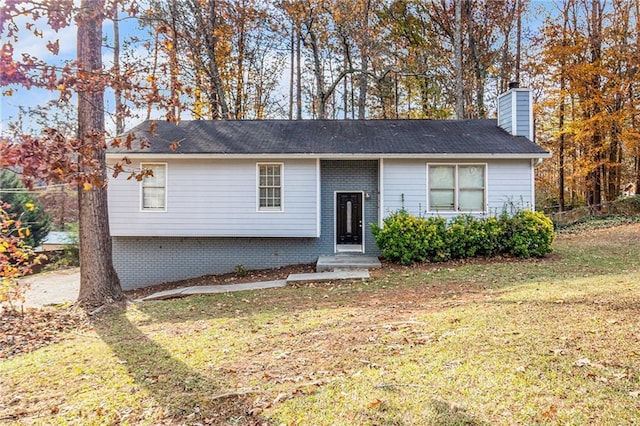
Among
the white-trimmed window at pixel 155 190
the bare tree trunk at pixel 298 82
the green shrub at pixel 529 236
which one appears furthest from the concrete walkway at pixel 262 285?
the bare tree trunk at pixel 298 82

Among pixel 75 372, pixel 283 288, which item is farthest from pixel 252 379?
pixel 283 288

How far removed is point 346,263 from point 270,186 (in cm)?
329

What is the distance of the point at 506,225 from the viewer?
1162 cm

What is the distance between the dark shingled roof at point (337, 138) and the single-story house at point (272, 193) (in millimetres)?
63

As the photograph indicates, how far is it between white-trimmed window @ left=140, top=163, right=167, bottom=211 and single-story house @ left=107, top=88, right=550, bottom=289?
0.03 metres

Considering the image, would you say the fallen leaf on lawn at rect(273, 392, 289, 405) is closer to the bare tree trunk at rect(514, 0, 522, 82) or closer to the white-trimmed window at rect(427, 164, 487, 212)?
the white-trimmed window at rect(427, 164, 487, 212)

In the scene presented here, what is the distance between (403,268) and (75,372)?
8.14 m

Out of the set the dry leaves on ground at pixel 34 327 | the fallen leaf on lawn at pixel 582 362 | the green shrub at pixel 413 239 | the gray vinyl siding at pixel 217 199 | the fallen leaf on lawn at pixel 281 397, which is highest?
the gray vinyl siding at pixel 217 199

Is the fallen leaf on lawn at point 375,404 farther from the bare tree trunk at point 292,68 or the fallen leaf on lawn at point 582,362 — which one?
the bare tree trunk at point 292,68

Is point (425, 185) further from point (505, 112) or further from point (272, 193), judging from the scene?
point (272, 193)

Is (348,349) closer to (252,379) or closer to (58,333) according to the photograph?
(252,379)

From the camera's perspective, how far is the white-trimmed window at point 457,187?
12.2m

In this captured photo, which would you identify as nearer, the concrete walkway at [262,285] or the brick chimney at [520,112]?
the concrete walkway at [262,285]

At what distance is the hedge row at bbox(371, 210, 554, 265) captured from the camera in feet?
37.0
